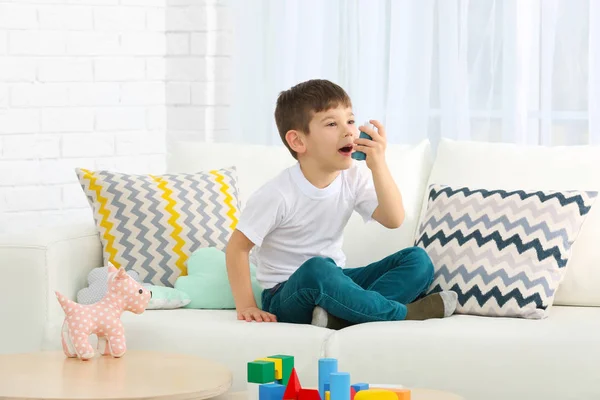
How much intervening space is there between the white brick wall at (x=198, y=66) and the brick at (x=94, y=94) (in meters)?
0.26

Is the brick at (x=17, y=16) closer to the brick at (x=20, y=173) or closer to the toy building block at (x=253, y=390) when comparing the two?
the brick at (x=20, y=173)

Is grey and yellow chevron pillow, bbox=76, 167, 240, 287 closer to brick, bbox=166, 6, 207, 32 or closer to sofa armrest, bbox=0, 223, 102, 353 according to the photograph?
sofa armrest, bbox=0, 223, 102, 353

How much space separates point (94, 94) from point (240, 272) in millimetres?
1671

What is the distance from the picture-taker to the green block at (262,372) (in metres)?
1.87

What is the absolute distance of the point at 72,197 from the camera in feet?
13.0

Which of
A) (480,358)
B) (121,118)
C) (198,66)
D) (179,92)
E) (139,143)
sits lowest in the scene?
(480,358)

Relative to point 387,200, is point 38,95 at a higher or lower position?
higher

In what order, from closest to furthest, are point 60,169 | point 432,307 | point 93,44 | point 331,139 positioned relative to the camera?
point 432,307 → point 331,139 → point 60,169 → point 93,44

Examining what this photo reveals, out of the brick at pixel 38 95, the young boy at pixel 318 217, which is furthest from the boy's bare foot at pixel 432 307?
the brick at pixel 38 95

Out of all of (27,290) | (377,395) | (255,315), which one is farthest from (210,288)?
(377,395)

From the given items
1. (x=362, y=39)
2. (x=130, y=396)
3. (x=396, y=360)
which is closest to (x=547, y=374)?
(x=396, y=360)

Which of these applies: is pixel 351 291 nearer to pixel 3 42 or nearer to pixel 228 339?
pixel 228 339

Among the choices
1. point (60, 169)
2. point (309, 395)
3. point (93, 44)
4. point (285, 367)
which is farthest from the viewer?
point (93, 44)

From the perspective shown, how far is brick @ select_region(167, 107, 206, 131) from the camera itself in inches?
167
